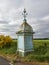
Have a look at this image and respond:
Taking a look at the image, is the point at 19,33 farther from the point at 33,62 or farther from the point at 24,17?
the point at 33,62

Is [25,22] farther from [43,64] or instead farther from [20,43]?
[43,64]

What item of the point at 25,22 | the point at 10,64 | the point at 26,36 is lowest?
the point at 10,64

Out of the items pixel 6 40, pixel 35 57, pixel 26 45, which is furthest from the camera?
pixel 6 40

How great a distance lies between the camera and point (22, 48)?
56.2 feet

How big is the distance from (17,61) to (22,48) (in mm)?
2300

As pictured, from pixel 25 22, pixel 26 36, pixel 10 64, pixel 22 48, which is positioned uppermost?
pixel 25 22

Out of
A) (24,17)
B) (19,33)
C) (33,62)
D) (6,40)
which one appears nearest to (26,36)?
(19,33)

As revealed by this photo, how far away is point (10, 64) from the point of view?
14.1 meters

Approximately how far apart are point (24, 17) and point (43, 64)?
5.82 meters

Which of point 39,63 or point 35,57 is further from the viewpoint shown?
point 35,57

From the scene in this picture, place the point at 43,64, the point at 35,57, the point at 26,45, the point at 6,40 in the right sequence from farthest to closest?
the point at 6,40 → the point at 26,45 → the point at 35,57 → the point at 43,64

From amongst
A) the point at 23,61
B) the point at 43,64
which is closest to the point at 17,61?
the point at 23,61

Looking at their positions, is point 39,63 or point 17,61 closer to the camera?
point 39,63

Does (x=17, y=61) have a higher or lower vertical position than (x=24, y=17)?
lower
